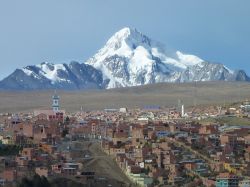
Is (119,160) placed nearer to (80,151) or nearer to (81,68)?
(80,151)

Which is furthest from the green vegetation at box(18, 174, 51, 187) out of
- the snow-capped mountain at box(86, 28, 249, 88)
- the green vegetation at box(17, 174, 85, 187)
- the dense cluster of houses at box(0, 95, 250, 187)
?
the snow-capped mountain at box(86, 28, 249, 88)

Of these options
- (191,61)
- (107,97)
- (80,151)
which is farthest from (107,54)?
(80,151)

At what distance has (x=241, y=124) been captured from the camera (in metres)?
60.2

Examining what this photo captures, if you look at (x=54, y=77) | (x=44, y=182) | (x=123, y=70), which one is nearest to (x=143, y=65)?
(x=123, y=70)

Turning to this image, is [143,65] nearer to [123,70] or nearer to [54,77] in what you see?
[123,70]

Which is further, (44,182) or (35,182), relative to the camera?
(44,182)

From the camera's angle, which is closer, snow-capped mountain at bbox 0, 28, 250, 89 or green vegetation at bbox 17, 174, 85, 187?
green vegetation at bbox 17, 174, 85, 187

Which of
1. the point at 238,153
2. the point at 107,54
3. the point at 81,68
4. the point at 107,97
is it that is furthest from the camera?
the point at 107,54

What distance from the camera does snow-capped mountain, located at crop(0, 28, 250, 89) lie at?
159 meters

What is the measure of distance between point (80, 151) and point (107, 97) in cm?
5883

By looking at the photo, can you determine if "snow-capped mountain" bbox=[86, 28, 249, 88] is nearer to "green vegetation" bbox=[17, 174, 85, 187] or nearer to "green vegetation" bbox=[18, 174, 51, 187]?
"green vegetation" bbox=[17, 174, 85, 187]

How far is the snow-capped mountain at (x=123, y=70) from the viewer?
15940 centimetres

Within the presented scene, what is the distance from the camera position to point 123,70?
182125 millimetres

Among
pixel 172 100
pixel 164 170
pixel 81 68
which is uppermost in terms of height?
pixel 81 68
